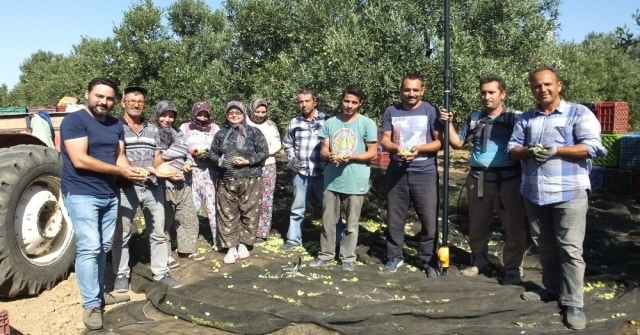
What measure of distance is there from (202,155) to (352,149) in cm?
165

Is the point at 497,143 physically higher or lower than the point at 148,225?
higher

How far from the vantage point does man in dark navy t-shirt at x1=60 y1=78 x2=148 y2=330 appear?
3.74 m

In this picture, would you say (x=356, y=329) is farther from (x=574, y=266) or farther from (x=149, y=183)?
(x=149, y=183)

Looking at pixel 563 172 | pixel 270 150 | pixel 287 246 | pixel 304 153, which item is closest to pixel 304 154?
pixel 304 153

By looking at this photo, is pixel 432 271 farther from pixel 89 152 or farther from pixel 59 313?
pixel 59 313

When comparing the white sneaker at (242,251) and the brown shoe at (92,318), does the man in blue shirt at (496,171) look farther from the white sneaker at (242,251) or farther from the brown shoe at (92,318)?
the brown shoe at (92,318)

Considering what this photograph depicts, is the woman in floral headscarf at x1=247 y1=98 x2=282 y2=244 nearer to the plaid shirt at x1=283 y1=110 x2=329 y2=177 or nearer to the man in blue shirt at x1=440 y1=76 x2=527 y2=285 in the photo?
the plaid shirt at x1=283 y1=110 x2=329 y2=177

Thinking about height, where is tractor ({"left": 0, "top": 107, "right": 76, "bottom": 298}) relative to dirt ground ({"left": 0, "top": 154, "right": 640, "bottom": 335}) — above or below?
above

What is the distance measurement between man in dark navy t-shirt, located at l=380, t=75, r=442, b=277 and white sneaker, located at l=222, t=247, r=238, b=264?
5.24 ft

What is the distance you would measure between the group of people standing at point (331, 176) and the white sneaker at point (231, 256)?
15mm

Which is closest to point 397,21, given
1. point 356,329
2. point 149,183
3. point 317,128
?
point 317,128

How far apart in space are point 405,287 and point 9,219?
330cm

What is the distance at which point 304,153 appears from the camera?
5750 millimetres

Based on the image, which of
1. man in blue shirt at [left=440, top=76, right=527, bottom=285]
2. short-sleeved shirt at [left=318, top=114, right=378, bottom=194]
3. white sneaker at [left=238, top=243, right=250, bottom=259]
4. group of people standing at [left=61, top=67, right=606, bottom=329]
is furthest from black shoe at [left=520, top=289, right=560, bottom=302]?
white sneaker at [left=238, top=243, right=250, bottom=259]
